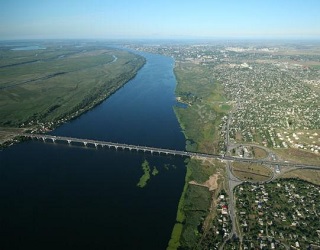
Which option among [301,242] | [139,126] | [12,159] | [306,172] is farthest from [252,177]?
[12,159]

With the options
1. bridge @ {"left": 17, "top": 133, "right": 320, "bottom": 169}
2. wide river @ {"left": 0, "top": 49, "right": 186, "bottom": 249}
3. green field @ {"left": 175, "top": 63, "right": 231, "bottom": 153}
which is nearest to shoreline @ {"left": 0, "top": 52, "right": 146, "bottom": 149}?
wide river @ {"left": 0, "top": 49, "right": 186, "bottom": 249}

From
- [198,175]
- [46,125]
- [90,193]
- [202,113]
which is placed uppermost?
[90,193]

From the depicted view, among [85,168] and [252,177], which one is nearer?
[252,177]

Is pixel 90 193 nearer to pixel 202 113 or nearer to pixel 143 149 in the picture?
pixel 143 149

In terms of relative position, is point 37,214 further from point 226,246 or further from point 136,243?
point 226,246

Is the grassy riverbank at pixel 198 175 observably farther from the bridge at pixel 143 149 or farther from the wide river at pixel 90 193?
the bridge at pixel 143 149

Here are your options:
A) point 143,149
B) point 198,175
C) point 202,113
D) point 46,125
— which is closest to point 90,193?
point 143,149

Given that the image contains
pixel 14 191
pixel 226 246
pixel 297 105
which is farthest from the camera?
pixel 297 105
